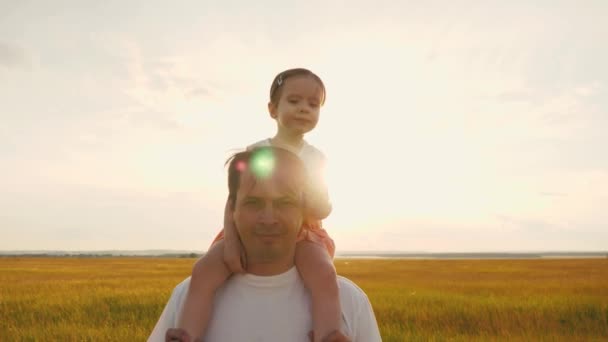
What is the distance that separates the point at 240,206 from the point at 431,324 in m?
10.1

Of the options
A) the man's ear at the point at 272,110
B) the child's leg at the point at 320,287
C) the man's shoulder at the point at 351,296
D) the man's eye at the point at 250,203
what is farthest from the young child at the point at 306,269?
the man's ear at the point at 272,110

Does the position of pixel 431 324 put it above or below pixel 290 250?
below

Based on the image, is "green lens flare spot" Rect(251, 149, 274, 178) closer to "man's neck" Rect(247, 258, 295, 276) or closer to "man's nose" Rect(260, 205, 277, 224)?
"man's nose" Rect(260, 205, 277, 224)

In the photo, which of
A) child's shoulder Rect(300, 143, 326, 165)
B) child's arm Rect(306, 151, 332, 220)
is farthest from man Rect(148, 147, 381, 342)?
child's shoulder Rect(300, 143, 326, 165)

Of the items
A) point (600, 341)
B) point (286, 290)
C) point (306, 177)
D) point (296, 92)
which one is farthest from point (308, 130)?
point (600, 341)

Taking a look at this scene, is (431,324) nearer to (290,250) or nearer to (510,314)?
(510,314)

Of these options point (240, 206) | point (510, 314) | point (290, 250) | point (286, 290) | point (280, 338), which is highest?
point (240, 206)

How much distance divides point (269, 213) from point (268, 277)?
38 centimetres

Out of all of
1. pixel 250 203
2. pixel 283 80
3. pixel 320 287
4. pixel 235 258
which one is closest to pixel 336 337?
pixel 320 287

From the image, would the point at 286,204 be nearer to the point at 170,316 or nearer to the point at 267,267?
the point at 267,267

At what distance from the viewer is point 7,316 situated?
13320 mm

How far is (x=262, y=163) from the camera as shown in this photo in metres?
3.00

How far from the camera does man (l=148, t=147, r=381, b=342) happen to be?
2895 millimetres

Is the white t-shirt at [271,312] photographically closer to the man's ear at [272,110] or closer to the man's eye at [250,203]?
the man's eye at [250,203]
